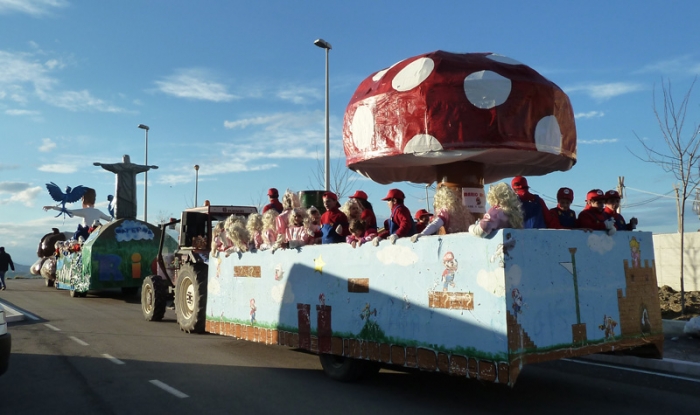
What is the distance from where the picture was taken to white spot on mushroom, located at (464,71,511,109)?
7105 mm

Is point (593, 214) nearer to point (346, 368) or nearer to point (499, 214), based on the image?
point (499, 214)

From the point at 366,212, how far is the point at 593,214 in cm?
268

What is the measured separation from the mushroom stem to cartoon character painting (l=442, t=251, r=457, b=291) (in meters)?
2.87

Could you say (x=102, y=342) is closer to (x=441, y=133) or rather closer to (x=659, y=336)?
(x=441, y=133)

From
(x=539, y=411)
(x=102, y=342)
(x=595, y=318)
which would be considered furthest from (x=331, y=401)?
(x=102, y=342)

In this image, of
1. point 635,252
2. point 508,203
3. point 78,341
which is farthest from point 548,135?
point 78,341

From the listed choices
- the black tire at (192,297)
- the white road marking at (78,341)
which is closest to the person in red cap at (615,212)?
the black tire at (192,297)

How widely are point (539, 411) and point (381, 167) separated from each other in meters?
4.32

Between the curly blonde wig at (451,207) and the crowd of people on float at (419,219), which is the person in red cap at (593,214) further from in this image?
the curly blonde wig at (451,207)

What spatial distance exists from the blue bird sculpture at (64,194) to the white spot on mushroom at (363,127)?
26.3 metres

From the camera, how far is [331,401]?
609cm

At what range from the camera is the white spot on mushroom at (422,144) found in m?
7.21

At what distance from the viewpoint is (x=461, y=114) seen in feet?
23.4

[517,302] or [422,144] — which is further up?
[422,144]
